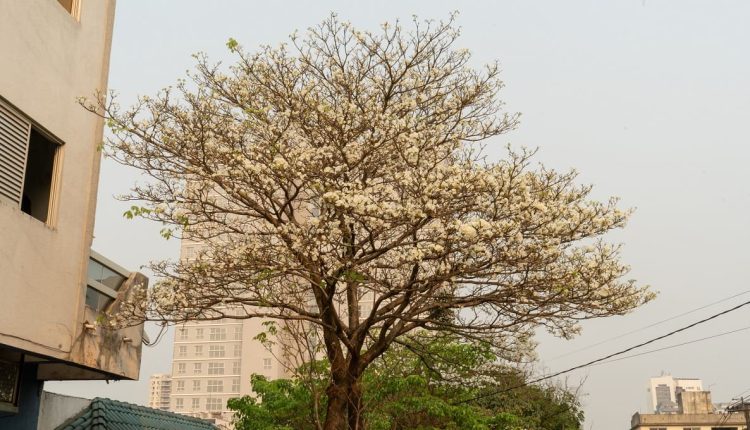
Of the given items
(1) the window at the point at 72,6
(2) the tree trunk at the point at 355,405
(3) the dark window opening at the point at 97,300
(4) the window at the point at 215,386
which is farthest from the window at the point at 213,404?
(1) the window at the point at 72,6

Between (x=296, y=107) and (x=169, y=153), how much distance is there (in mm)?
2215

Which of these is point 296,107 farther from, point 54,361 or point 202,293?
point 54,361

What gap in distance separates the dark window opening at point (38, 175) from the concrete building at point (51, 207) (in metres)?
0.02

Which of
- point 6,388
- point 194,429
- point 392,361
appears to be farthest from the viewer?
point 392,361

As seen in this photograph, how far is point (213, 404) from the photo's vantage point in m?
102

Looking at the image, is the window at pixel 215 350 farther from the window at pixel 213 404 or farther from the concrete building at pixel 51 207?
the concrete building at pixel 51 207

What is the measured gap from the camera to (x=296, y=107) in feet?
42.1

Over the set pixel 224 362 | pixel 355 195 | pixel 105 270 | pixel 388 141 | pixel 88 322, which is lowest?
pixel 88 322

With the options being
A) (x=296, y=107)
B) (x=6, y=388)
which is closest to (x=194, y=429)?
(x=6, y=388)

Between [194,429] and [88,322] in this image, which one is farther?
[194,429]

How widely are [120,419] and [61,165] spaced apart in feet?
19.9

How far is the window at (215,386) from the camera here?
10252 centimetres

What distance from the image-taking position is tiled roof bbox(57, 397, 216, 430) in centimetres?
1363

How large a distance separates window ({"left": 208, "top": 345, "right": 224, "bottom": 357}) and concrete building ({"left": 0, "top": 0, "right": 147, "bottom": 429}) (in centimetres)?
9342
